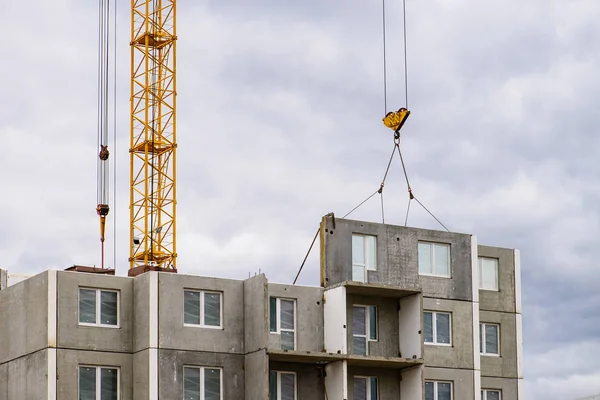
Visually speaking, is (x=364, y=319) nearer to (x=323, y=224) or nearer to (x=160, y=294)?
(x=323, y=224)

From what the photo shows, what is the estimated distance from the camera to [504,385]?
8756cm

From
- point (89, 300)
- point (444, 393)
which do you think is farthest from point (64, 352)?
point (444, 393)

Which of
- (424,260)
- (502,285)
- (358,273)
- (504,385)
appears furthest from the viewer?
(502,285)

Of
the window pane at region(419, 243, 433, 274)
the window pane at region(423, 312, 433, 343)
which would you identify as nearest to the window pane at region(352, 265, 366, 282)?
the window pane at region(419, 243, 433, 274)

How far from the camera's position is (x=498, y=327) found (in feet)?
288

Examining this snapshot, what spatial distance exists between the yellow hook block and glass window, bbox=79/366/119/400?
23.9 metres

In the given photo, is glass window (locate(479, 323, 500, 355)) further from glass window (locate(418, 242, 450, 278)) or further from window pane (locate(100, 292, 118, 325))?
window pane (locate(100, 292, 118, 325))

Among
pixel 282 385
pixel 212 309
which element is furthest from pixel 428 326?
pixel 212 309

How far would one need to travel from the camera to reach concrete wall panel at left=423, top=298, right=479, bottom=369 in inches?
3319

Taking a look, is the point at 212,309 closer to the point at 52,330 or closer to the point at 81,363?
the point at 81,363

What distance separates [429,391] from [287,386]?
26.0 feet

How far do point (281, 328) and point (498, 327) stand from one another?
1350 cm

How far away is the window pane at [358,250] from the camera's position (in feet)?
A: 273

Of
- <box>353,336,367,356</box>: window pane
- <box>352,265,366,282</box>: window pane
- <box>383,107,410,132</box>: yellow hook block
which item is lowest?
<box>353,336,367,356</box>: window pane
